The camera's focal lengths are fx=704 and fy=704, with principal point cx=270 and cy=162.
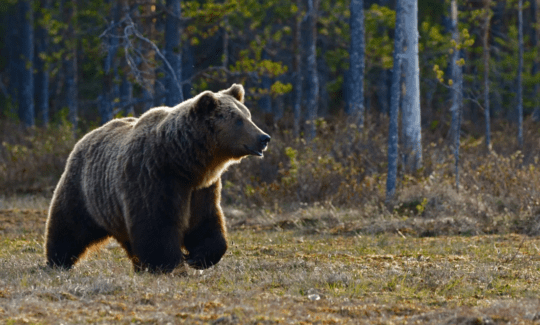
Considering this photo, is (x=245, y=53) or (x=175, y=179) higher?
(x=245, y=53)

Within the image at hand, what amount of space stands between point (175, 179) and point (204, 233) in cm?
59

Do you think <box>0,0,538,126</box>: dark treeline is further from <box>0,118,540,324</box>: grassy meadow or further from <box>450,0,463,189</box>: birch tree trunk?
<box>0,118,540,324</box>: grassy meadow

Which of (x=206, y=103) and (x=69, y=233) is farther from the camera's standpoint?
(x=69, y=233)

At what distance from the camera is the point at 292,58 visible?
2517 centimetres

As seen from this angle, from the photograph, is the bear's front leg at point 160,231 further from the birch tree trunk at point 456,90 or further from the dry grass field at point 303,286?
the birch tree trunk at point 456,90

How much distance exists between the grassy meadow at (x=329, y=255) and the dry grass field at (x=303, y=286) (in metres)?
0.02

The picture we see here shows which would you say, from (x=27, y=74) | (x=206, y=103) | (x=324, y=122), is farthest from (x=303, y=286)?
(x=27, y=74)

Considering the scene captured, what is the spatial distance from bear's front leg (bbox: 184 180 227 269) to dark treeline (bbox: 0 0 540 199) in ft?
16.3

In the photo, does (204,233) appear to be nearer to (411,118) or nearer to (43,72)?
(411,118)

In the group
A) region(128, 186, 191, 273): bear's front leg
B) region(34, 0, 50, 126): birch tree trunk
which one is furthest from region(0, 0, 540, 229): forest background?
region(128, 186, 191, 273): bear's front leg

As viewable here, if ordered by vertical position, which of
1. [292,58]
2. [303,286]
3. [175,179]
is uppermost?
[292,58]

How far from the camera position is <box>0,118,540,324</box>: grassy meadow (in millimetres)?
4711

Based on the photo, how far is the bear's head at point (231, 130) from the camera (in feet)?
20.5

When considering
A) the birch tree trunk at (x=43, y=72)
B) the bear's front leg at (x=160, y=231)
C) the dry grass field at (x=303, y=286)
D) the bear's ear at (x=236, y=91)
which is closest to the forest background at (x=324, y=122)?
the birch tree trunk at (x=43, y=72)
